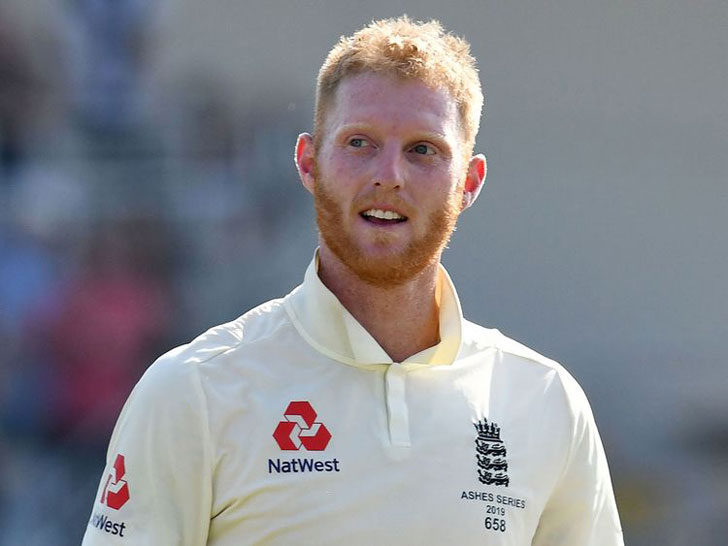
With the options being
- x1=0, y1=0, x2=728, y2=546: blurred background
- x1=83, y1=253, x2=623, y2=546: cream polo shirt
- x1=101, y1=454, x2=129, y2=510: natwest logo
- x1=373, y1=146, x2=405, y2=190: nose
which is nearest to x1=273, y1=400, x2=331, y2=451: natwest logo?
x1=83, y1=253, x2=623, y2=546: cream polo shirt

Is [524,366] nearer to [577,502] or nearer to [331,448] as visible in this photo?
[577,502]

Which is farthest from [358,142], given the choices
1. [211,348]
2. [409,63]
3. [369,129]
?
[211,348]

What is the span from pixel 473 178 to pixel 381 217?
0.24m

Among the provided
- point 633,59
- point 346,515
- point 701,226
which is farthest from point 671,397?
point 346,515

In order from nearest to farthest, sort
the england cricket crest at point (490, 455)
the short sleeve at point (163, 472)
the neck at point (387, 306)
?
the short sleeve at point (163, 472) < the england cricket crest at point (490, 455) < the neck at point (387, 306)

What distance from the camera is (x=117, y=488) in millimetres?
1811

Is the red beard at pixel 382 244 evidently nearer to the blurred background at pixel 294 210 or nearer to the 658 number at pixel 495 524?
the 658 number at pixel 495 524

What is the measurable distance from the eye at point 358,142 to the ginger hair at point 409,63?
0.08m

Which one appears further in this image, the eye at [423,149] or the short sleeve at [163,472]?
the eye at [423,149]

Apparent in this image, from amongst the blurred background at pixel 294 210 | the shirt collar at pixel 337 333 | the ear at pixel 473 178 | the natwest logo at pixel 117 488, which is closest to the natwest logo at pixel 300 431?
the shirt collar at pixel 337 333

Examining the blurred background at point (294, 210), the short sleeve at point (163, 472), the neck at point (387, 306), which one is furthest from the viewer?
the blurred background at point (294, 210)

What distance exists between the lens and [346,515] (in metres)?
1.79

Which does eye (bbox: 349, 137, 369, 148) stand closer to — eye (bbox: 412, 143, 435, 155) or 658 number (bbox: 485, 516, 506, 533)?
eye (bbox: 412, 143, 435, 155)

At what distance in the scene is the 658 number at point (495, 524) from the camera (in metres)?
1.85
